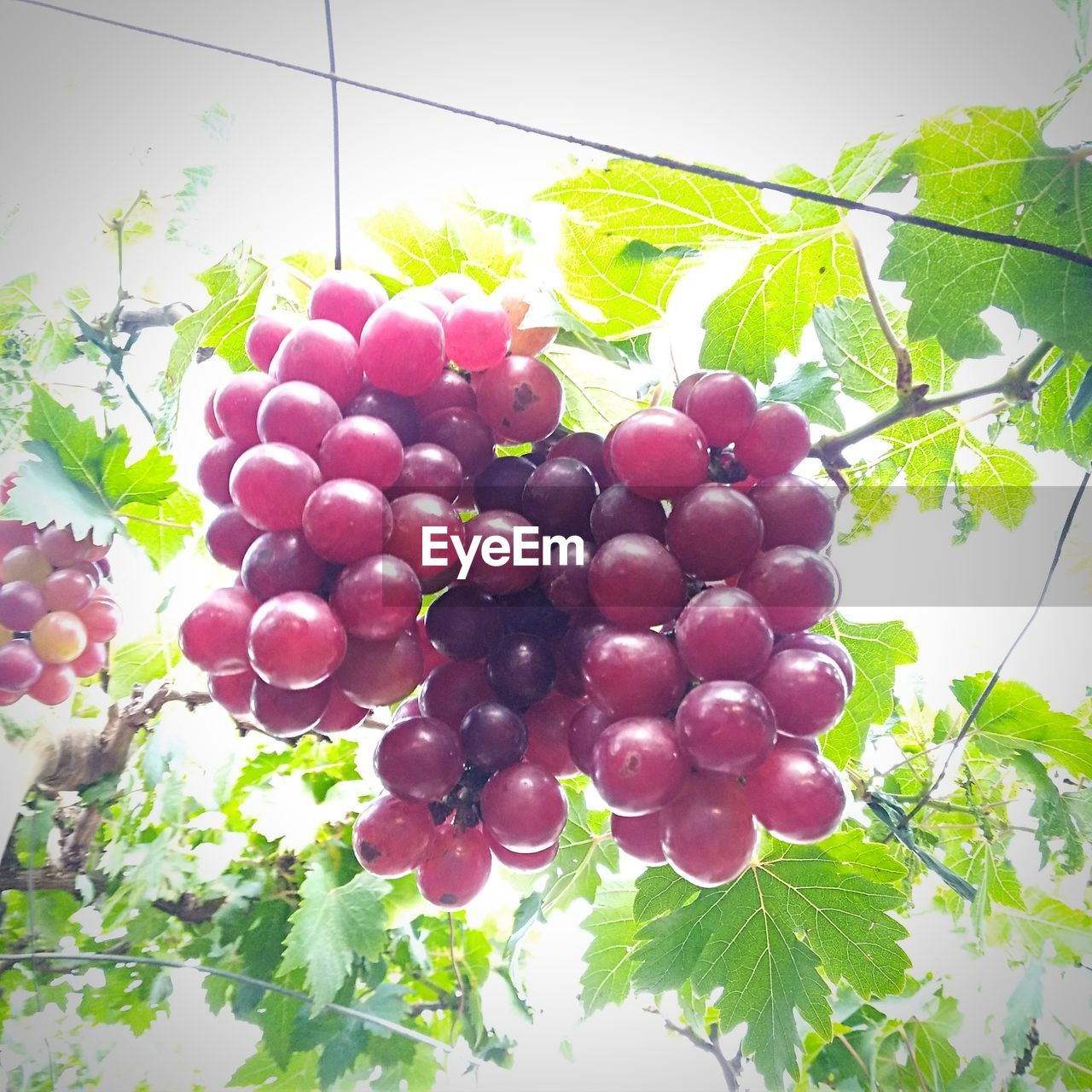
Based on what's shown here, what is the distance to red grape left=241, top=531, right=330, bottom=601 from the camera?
1.13 feet

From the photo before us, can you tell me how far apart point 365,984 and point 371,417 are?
643 mm

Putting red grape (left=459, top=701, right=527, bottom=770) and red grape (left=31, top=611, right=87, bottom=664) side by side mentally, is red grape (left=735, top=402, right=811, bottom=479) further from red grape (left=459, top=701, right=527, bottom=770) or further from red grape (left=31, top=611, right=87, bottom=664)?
red grape (left=31, top=611, right=87, bottom=664)

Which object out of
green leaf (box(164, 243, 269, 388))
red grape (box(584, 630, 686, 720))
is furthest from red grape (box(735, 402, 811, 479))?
green leaf (box(164, 243, 269, 388))

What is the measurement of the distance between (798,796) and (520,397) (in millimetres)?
226

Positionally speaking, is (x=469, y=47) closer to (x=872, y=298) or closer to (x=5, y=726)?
(x=872, y=298)

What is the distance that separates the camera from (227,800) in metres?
0.84

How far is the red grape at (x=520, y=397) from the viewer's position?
0.40 metres

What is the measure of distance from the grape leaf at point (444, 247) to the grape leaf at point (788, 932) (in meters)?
0.40

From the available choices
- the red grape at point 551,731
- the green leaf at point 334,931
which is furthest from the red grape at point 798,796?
the green leaf at point 334,931

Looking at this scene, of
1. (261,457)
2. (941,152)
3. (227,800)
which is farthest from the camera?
(227,800)

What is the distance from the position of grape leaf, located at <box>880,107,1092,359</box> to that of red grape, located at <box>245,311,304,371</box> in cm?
35

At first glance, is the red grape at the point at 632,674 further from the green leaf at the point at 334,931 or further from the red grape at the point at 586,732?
the green leaf at the point at 334,931

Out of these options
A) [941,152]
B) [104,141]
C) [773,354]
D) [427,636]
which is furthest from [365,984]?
[104,141]

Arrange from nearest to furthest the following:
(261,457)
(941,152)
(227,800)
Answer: (261,457) → (941,152) → (227,800)
